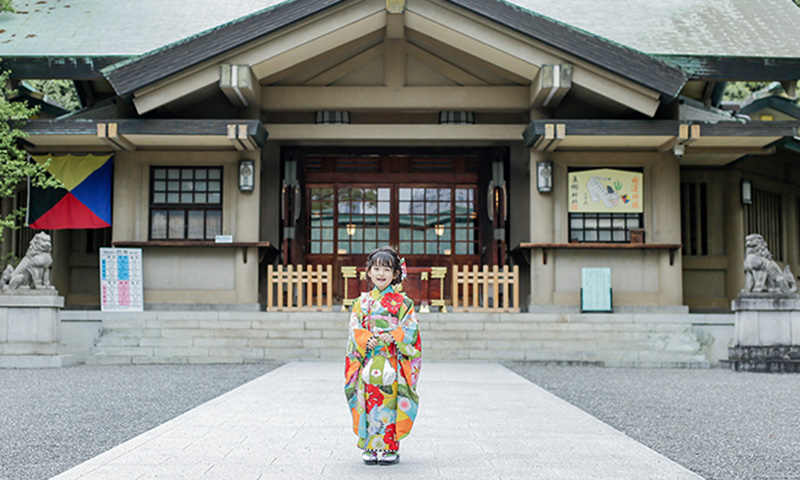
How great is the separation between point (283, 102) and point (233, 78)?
66.0 inches

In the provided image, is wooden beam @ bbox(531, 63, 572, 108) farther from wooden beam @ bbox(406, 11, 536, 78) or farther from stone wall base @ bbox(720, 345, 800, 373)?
stone wall base @ bbox(720, 345, 800, 373)

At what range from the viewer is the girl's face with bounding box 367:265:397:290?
15.7ft

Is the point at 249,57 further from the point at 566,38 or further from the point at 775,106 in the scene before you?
the point at 775,106

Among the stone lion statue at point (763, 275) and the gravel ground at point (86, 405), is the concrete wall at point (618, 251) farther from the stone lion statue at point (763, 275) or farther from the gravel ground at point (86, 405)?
the gravel ground at point (86, 405)

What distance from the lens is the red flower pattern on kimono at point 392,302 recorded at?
15.7ft

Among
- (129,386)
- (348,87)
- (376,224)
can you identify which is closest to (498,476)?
(129,386)

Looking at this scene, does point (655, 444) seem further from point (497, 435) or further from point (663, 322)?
point (663, 322)

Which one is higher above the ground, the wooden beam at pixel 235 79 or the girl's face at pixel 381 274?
the wooden beam at pixel 235 79

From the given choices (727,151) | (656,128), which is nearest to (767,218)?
(727,151)

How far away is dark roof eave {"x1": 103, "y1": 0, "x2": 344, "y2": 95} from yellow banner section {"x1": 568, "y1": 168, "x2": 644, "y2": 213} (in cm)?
548

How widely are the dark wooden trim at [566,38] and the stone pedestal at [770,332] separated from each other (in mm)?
3741

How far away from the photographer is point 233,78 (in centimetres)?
1316

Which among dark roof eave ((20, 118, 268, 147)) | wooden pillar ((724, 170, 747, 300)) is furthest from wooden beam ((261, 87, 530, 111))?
wooden pillar ((724, 170, 747, 300))

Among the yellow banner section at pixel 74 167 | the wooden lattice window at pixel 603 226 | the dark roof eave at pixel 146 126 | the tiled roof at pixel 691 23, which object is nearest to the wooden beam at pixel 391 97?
the dark roof eave at pixel 146 126
